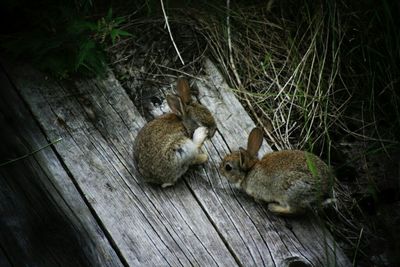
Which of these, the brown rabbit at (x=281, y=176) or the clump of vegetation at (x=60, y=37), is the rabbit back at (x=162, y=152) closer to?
the brown rabbit at (x=281, y=176)

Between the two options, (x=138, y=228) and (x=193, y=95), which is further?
(x=193, y=95)

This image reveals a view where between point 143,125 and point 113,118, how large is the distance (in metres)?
0.21

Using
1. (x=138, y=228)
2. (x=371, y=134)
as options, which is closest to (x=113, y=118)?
(x=138, y=228)

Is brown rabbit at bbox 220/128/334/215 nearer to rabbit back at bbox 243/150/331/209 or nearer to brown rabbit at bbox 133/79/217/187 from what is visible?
rabbit back at bbox 243/150/331/209

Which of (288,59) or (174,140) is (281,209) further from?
(288,59)

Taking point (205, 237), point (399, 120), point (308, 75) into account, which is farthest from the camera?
point (308, 75)

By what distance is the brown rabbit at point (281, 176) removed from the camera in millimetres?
3857

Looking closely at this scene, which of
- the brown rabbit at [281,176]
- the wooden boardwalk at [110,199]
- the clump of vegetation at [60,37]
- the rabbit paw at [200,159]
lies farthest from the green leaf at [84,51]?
the brown rabbit at [281,176]

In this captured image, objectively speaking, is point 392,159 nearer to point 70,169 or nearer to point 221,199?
point 221,199

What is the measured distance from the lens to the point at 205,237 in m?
3.84

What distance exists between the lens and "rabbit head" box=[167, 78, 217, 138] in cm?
428

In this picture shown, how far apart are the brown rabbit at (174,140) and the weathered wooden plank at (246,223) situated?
5.9 inches

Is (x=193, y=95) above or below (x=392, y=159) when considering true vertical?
above

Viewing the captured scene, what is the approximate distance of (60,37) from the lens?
443 centimetres
